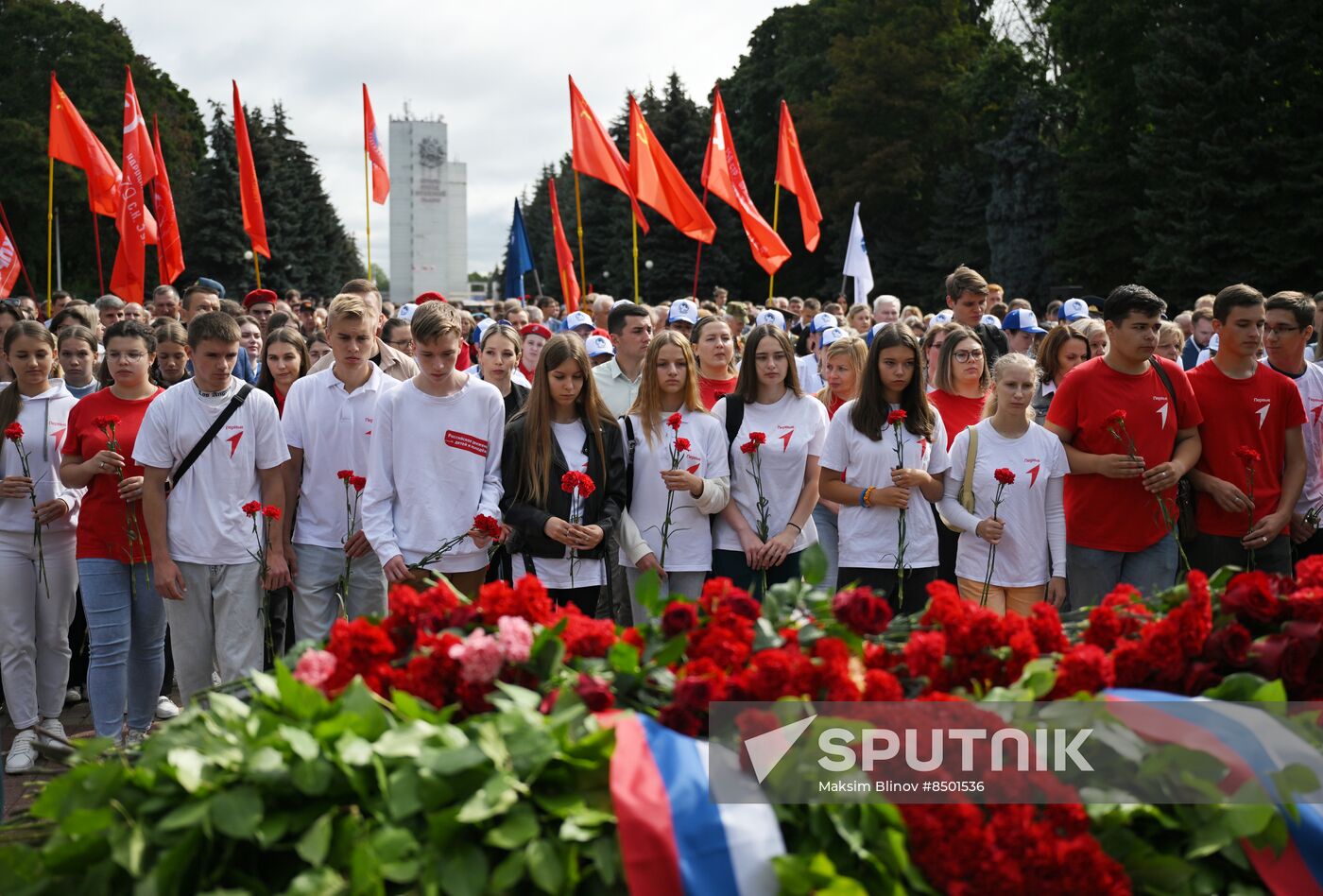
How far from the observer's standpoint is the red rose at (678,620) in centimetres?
239

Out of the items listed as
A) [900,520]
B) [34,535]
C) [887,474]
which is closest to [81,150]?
[34,535]

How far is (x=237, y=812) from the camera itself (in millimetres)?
1895

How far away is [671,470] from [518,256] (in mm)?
17933

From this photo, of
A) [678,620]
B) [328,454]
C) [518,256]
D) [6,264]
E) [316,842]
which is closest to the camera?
[316,842]

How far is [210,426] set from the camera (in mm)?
5320

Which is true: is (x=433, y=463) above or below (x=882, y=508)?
above

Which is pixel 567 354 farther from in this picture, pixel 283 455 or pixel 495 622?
pixel 495 622

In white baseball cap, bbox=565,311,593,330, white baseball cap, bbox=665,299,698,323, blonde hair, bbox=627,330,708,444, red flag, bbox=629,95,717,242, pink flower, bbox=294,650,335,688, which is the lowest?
pink flower, bbox=294,650,335,688

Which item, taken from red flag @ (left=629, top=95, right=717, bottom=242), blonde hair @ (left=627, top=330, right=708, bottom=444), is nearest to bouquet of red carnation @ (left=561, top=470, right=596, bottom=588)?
blonde hair @ (left=627, top=330, right=708, bottom=444)

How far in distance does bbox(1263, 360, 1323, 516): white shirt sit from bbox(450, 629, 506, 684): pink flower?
17.6ft

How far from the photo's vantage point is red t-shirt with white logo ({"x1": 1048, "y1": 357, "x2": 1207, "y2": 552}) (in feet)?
18.7

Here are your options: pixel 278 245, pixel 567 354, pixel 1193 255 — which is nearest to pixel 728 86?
pixel 278 245

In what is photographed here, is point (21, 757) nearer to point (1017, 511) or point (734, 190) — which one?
point (1017, 511)

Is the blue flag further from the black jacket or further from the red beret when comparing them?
the black jacket
